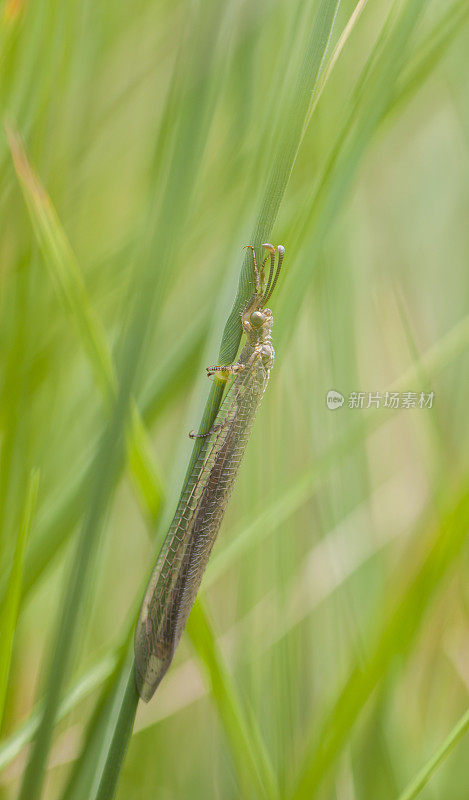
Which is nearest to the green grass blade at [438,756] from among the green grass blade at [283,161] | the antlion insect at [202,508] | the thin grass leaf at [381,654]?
the thin grass leaf at [381,654]

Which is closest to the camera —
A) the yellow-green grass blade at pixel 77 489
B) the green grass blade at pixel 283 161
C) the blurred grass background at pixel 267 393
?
the green grass blade at pixel 283 161

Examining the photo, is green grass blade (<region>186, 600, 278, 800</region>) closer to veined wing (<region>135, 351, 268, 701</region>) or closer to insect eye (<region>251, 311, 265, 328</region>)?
veined wing (<region>135, 351, 268, 701</region>)

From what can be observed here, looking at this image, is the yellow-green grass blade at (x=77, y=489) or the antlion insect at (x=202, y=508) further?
the yellow-green grass blade at (x=77, y=489)

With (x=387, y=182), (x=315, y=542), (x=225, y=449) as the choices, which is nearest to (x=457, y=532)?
(x=225, y=449)

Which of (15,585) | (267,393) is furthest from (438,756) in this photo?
(267,393)

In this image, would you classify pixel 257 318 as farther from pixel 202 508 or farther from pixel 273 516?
pixel 273 516

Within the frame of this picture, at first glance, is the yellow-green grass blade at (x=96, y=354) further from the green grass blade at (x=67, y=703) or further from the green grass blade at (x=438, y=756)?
the green grass blade at (x=438, y=756)

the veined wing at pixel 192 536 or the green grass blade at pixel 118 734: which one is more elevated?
the veined wing at pixel 192 536
